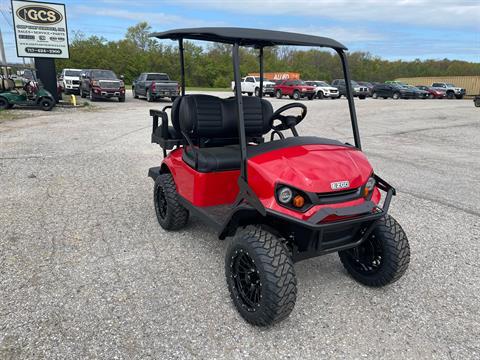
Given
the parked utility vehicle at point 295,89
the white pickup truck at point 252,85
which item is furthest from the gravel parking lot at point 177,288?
the parked utility vehicle at point 295,89

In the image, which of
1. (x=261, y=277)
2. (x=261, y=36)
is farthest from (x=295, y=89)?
(x=261, y=277)

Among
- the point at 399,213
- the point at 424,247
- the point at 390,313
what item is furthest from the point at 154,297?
the point at 399,213

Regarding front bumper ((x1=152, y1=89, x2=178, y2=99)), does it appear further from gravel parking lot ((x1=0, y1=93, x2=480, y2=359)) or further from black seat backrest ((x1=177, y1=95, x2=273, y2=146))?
black seat backrest ((x1=177, y1=95, x2=273, y2=146))

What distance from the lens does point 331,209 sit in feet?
7.87

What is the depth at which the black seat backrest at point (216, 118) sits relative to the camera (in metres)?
3.69

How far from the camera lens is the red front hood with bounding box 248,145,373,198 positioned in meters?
2.46

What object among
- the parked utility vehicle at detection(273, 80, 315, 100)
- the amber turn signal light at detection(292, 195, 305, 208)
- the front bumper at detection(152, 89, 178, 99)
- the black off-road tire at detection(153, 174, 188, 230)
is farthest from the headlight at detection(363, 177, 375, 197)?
the parked utility vehicle at detection(273, 80, 315, 100)

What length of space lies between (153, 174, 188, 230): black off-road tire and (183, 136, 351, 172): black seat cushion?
1.40 feet

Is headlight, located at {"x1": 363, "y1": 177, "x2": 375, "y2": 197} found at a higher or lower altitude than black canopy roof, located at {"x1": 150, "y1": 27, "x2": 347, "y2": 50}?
lower

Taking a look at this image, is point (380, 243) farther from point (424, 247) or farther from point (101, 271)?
point (101, 271)

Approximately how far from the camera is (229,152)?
3598 mm

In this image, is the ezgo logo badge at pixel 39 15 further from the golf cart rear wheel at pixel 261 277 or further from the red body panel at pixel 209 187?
the golf cart rear wheel at pixel 261 277

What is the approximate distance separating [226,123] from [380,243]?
1.87 meters

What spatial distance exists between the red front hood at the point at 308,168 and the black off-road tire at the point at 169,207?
1.39 m
